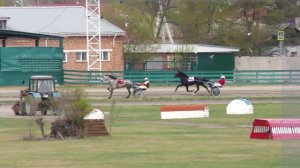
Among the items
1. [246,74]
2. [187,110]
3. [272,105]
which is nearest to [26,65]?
[246,74]

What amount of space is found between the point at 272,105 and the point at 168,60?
4035cm

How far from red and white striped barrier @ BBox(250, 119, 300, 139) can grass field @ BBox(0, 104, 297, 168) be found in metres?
0.33

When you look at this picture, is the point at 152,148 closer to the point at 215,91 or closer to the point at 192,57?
the point at 215,91

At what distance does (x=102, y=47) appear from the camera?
79562mm

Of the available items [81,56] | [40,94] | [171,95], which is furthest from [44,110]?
[81,56]

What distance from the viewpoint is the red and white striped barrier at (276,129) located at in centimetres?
2394

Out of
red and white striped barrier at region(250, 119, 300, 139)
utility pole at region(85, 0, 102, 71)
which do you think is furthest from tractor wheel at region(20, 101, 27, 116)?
utility pole at region(85, 0, 102, 71)

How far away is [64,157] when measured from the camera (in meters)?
Answer: 22.6

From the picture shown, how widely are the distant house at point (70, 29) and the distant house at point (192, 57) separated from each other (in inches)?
206

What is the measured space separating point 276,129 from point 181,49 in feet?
189

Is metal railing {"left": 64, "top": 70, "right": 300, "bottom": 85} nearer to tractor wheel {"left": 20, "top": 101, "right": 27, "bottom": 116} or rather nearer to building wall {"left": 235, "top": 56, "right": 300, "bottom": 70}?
building wall {"left": 235, "top": 56, "right": 300, "bottom": 70}

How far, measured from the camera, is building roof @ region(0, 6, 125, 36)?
259 feet

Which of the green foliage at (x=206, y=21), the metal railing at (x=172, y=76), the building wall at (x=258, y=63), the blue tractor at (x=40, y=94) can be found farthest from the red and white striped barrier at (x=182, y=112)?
the green foliage at (x=206, y=21)

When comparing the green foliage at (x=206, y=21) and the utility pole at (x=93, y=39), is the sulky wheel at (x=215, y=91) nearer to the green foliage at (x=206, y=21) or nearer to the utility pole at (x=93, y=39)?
the utility pole at (x=93, y=39)
